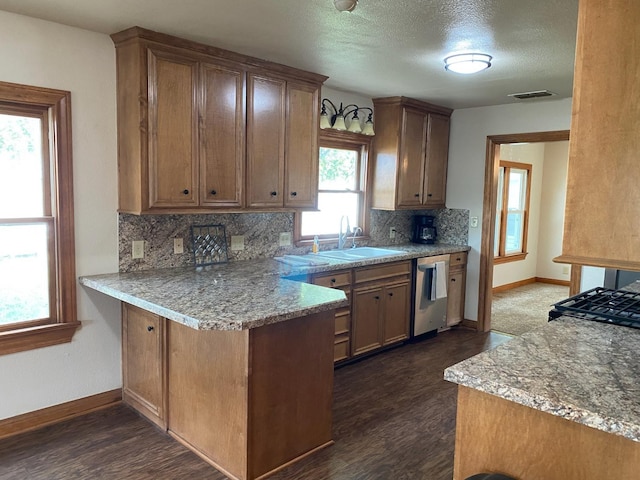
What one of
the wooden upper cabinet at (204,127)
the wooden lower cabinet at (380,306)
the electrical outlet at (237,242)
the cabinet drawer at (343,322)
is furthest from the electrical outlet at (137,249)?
the wooden lower cabinet at (380,306)

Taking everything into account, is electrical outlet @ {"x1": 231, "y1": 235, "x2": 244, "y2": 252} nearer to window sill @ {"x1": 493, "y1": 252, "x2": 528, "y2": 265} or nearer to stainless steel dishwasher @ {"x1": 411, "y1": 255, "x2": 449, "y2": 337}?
stainless steel dishwasher @ {"x1": 411, "y1": 255, "x2": 449, "y2": 337}

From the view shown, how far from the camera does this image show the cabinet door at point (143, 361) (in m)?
2.83

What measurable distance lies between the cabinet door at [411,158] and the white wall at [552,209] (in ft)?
13.5

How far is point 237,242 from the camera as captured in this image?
3766 millimetres

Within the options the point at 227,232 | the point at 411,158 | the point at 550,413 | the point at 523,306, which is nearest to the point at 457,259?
the point at 411,158

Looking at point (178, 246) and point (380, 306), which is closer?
point (178, 246)

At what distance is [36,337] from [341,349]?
2.17m

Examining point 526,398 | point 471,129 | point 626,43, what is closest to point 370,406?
point 526,398

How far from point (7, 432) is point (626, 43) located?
3391 mm

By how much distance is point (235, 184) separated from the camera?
3.33 m

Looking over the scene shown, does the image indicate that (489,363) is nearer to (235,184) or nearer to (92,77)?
(235,184)

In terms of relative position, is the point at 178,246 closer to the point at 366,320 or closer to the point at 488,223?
the point at 366,320

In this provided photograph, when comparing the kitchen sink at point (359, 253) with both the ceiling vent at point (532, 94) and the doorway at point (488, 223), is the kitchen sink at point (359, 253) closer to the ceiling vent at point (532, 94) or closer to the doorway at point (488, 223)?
the doorway at point (488, 223)

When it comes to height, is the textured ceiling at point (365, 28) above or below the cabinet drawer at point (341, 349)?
above
